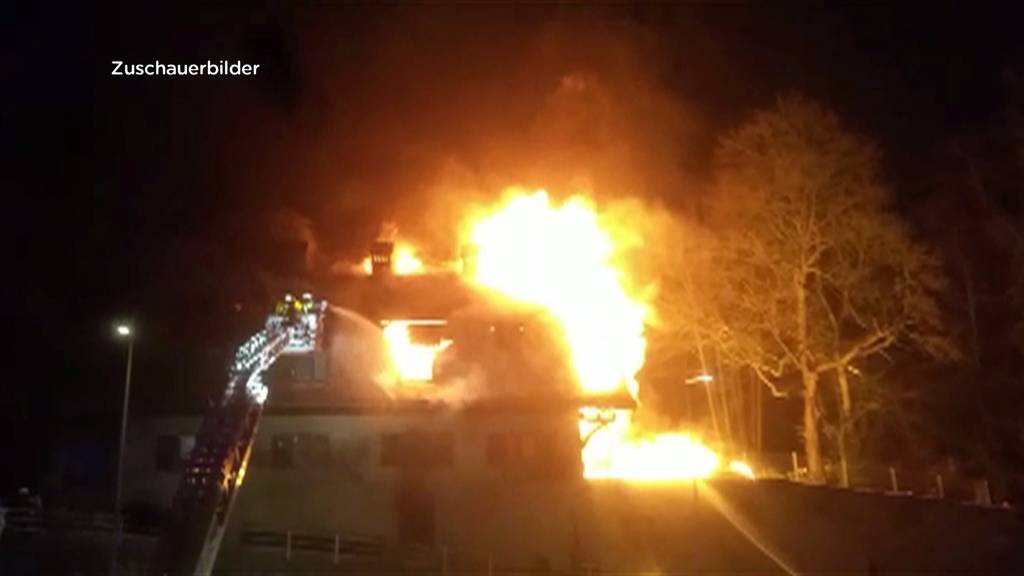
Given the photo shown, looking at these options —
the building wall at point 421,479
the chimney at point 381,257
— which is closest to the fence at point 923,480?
the building wall at point 421,479

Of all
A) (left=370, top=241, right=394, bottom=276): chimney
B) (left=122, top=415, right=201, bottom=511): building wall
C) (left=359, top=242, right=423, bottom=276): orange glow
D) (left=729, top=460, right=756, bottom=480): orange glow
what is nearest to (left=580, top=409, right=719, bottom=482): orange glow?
(left=729, top=460, right=756, bottom=480): orange glow

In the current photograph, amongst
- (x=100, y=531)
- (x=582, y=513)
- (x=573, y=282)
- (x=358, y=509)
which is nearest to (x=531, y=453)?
(x=582, y=513)

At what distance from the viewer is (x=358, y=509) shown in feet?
91.1

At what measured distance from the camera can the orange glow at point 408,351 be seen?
2958cm

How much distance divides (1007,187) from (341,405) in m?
20.7

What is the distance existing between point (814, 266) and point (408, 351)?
13.3 metres

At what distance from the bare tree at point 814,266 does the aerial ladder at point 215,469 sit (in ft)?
58.9

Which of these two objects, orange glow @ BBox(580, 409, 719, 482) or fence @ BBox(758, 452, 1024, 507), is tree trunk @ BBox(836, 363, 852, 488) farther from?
orange glow @ BBox(580, 409, 719, 482)

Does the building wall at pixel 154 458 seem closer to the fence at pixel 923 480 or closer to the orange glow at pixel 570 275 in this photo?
the orange glow at pixel 570 275

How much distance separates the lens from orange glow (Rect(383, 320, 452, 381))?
29578mm

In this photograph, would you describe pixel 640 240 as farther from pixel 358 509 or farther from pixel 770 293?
pixel 358 509

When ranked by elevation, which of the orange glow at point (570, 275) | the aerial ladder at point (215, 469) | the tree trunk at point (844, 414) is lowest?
the aerial ladder at point (215, 469)

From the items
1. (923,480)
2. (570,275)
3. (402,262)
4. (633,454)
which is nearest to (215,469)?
(633,454)

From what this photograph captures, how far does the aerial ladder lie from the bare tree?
17957 mm
